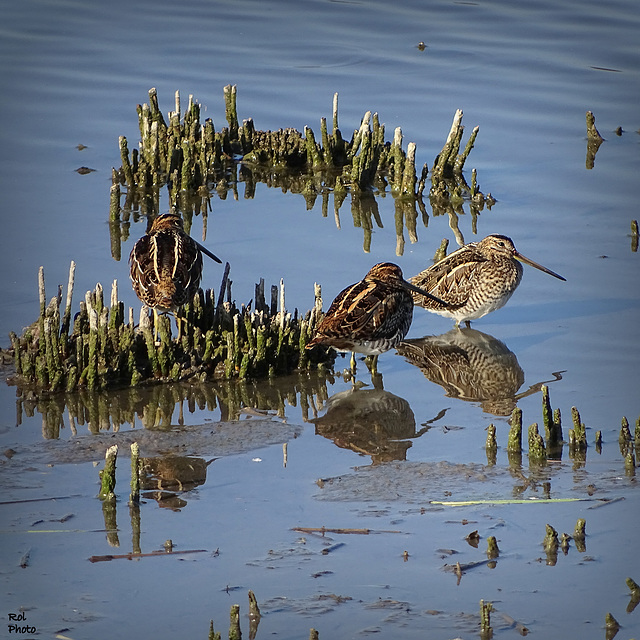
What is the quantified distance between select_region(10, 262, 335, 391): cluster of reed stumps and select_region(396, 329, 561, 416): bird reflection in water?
74cm

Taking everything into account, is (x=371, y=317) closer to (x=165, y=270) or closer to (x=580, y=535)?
(x=165, y=270)

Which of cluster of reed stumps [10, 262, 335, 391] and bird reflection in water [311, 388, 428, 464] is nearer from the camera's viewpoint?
bird reflection in water [311, 388, 428, 464]

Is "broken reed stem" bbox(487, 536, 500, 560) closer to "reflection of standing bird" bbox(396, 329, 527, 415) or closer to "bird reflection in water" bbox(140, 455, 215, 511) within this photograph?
"bird reflection in water" bbox(140, 455, 215, 511)

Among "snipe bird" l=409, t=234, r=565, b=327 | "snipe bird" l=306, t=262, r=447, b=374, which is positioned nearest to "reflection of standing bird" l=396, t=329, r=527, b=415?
"snipe bird" l=409, t=234, r=565, b=327

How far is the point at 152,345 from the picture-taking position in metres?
6.85

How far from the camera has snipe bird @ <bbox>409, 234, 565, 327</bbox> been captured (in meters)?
8.14

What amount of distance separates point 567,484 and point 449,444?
0.76 m

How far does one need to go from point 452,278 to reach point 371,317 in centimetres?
145

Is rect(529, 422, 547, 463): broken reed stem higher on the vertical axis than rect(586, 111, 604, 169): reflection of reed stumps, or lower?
lower

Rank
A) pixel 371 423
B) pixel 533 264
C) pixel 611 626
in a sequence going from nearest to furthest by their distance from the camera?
pixel 611 626
pixel 371 423
pixel 533 264

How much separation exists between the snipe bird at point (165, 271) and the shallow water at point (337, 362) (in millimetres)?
616

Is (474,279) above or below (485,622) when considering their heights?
above

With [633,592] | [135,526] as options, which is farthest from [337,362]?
[633,592]

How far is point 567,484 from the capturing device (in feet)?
18.5
